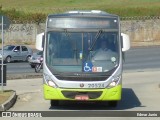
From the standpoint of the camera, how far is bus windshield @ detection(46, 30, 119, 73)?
59.9 feet

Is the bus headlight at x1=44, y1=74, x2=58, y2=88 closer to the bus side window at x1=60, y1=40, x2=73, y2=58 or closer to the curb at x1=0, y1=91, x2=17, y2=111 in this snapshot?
the bus side window at x1=60, y1=40, x2=73, y2=58

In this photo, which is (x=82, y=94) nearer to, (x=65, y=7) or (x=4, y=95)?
(x=4, y=95)

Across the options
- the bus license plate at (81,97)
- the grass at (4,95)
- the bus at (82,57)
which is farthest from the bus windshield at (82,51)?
the grass at (4,95)

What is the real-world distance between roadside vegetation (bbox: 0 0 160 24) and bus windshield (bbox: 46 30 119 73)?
45415 mm

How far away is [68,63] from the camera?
1831 cm

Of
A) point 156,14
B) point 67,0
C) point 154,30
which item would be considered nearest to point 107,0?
point 67,0

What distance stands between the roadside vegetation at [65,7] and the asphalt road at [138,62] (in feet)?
43.9

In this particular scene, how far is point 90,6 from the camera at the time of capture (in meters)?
81.6

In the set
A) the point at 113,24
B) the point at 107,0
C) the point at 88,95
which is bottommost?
the point at 88,95

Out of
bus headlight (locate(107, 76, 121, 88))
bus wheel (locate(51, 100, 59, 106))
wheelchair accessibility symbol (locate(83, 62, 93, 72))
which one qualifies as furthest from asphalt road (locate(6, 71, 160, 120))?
wheelchair accessibility symbol (locate(83, 62, 93, 72))

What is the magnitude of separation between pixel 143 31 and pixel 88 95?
150 feet

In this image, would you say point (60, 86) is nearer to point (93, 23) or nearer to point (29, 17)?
point (93, 23)

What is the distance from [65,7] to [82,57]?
63.8 metres

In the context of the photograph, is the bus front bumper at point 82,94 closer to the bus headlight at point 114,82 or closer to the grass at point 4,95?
the bus headlight at point 114,82
